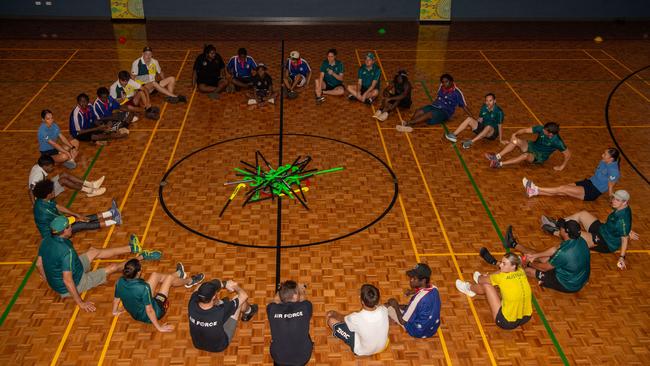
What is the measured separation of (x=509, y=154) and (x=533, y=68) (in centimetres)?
630

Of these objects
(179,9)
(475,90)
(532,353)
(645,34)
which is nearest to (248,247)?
(532,353)

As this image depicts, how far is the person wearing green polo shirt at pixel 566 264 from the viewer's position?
24.2 ft

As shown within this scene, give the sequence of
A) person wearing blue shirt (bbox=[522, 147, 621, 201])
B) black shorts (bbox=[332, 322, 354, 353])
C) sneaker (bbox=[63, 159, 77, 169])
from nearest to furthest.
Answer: black shorts (bbox=[332, 322, 354, 353]) → person wearing blue shirt (bbox=[522, 147, 621, 201]) → sneaker (bbox=[63, 159, 77, 169])

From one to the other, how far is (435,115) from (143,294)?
803 centimetres

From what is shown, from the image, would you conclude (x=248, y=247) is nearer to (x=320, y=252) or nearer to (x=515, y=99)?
(x=320, y=252)

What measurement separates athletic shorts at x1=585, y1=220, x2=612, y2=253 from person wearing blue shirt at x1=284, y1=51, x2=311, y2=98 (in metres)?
7.96

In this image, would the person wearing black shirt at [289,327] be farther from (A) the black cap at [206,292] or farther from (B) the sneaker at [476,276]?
(B) the sneaker at [476,276]

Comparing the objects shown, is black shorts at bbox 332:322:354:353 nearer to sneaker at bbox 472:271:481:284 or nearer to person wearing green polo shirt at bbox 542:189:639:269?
sneaker at bbox 472:271:481:284

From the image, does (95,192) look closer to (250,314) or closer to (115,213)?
(115,213)

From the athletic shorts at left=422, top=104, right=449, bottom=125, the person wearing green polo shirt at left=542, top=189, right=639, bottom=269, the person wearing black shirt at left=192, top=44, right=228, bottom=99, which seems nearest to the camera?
the person wearing green polo shirt at left=542, top=189, right=639, bottom=269

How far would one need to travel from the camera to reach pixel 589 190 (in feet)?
31.9

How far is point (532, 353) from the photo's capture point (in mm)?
6832

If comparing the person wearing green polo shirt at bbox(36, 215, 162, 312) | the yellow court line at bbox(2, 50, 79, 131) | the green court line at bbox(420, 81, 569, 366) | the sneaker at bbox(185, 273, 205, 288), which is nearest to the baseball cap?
the green court line at bbox(420, 81, 569, 366)

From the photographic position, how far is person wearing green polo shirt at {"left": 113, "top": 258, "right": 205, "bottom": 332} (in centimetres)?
673
